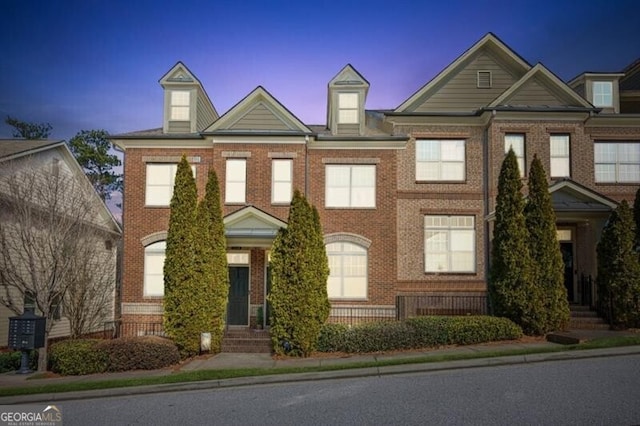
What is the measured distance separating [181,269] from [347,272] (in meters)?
6.81

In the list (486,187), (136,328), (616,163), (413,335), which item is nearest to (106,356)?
(136,328)

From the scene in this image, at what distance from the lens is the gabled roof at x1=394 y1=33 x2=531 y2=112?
23.1 metres

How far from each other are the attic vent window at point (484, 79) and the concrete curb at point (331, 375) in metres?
12.3

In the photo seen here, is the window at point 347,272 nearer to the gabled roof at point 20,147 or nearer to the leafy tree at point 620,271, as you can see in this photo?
the leafy tree at point 620,271

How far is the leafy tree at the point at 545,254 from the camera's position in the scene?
1761cm

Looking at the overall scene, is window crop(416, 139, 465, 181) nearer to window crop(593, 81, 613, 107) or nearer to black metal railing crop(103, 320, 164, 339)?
window crop(593, 81, 613, 107)

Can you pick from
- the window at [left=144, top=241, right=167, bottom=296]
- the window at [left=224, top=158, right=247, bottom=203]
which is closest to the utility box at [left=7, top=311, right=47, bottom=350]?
the window at [left=144, top=241, right=167, bottom=296]

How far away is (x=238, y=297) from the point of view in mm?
21766

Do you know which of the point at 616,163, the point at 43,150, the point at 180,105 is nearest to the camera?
the point at 616,163

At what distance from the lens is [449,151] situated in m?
23.1

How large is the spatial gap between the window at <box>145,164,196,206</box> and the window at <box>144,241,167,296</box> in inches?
63.6

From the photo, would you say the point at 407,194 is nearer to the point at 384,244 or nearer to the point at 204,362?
the point at 384,244

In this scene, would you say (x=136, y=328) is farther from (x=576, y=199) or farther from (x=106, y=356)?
(x=576, y=199)

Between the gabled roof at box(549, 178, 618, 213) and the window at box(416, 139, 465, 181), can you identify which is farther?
the window at box(416, 139, 465, 181)
